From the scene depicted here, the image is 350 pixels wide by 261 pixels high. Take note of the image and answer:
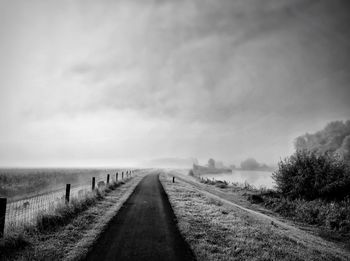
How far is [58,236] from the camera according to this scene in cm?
716

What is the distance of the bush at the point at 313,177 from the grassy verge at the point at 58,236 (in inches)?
605

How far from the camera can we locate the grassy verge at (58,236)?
5852 millimetres

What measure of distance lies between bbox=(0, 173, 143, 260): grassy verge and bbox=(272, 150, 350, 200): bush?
50.4ft

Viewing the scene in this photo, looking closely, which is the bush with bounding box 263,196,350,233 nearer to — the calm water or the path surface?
the path surface

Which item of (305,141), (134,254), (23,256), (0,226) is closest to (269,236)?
(134,254)

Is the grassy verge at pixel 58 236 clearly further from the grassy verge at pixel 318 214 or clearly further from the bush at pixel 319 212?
the bush at pixel 319 212

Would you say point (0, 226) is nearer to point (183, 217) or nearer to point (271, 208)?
point (183, 217)

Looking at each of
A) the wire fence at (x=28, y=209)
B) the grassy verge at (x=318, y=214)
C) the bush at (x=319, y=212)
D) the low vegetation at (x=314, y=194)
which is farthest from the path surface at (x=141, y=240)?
the bush at (x=319, y=212)

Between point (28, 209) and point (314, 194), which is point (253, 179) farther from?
point (28, 209)

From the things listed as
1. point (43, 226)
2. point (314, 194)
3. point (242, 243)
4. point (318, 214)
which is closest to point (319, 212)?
point (318, 214)

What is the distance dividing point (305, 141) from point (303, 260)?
59769mm

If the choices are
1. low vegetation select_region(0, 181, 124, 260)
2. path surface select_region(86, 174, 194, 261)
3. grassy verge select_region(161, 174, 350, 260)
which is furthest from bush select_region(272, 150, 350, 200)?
low vegetation select_region(0, 181, 124, 260)

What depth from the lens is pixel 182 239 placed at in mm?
7270

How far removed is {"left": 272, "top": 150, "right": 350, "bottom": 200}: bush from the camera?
51.1 ft
